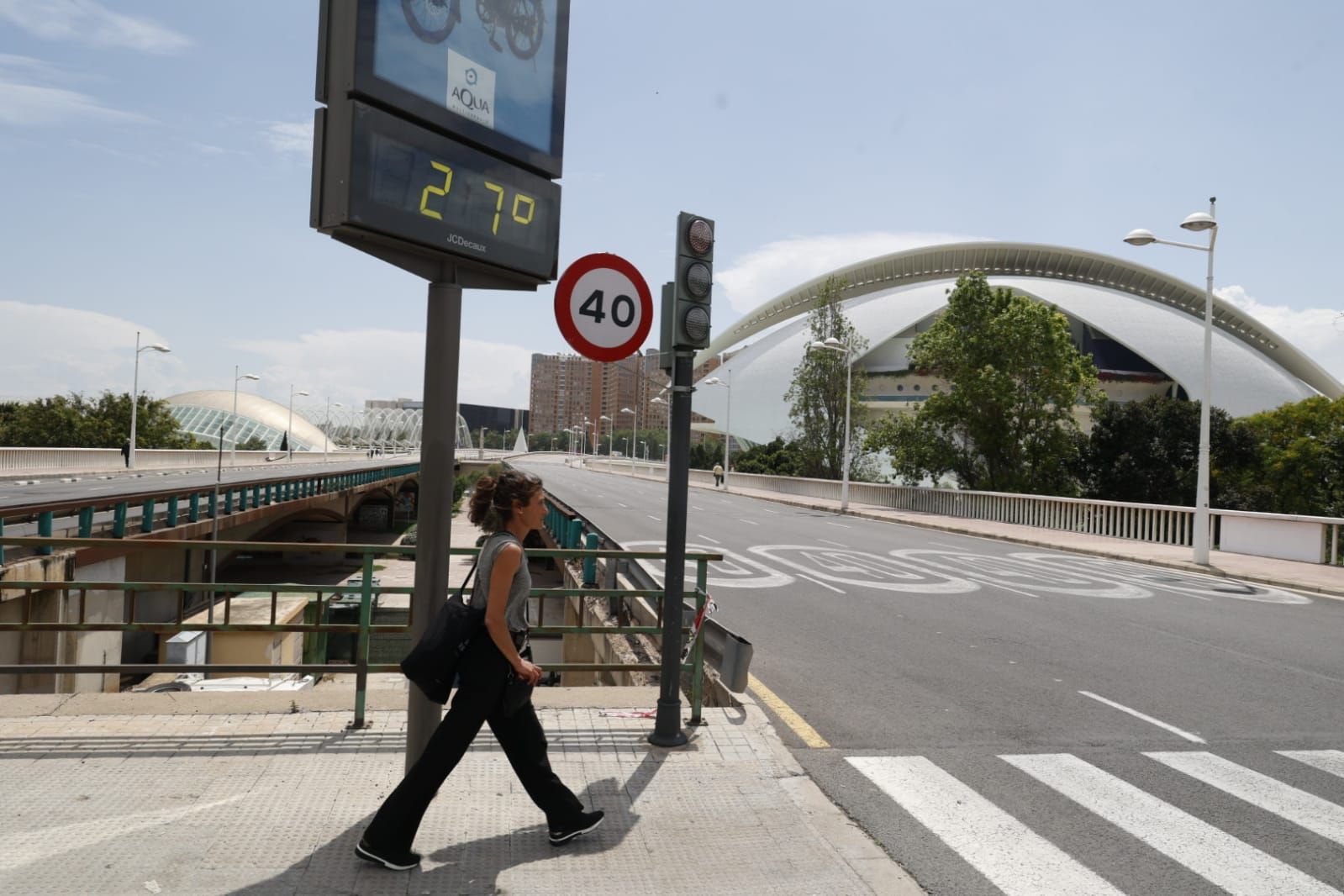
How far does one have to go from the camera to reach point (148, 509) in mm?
18812

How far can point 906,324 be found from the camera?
80.6m

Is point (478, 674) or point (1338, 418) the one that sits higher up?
point (1338, 418)

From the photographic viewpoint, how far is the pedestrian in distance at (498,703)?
3773 millimetres

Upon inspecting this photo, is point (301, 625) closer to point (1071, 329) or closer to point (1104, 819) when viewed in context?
point (1104, 819)

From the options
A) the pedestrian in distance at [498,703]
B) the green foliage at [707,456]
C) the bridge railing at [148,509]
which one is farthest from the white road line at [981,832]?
the green foliage at [707,456]

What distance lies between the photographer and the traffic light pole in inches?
217

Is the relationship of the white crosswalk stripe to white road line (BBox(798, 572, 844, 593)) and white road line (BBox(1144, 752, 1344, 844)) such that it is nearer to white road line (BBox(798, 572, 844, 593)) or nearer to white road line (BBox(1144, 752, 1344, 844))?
white road line (BBox(1144, 752, 1344, 844))

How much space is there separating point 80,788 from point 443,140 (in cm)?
355

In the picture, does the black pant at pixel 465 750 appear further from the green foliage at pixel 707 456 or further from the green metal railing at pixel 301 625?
the green foliage at pixel 707 456

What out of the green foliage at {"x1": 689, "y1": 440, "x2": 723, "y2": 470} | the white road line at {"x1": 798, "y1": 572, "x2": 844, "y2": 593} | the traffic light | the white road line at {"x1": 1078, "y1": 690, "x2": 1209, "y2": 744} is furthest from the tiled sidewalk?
the green foliage at {"x1": 689, "y1": 440, "x2": 723, "y2": 470}

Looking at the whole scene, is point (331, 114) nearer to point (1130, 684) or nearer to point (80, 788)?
point (80, 788)

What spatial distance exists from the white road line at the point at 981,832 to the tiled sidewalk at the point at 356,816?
1.55 ft

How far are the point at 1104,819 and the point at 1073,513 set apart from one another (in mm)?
25330

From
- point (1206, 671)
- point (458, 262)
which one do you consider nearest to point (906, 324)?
point (1206, 671)
